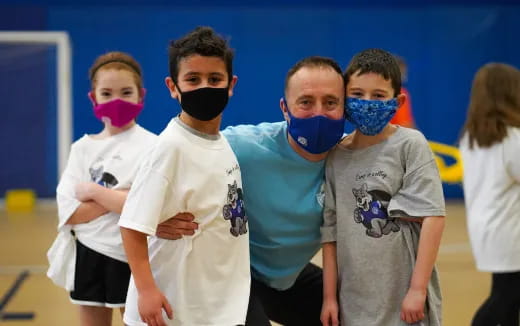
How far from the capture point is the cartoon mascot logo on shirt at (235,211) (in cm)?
226

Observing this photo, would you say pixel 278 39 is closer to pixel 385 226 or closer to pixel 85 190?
pixel 85 190

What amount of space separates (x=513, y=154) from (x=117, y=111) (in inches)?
80.2

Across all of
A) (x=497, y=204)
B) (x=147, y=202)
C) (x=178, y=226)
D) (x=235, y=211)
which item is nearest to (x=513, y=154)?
(x=497, y=204)

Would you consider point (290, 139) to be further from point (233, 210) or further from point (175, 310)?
point (175, 310)

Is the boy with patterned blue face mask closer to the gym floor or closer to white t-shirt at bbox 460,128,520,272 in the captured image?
white t-shirt at bbox 460,128,520,272

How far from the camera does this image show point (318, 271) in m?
2.84

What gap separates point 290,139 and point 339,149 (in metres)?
0.20

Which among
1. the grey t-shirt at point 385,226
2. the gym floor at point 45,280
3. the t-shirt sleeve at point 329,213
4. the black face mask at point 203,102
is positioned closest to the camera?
the black face mask at point 203,102

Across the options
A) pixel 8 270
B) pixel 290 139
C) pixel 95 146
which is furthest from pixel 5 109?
pixel 290 139

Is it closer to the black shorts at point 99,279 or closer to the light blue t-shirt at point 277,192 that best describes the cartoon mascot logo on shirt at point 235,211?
the light blue t-shirt at point 277,192

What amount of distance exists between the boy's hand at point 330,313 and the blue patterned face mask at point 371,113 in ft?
2.11

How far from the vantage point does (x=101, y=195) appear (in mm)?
2693

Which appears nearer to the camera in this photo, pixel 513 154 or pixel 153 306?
pixel 153 306

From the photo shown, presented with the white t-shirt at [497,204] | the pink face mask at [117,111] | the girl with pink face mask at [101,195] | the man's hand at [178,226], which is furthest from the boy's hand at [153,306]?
the white t-shirt at [497,204]
